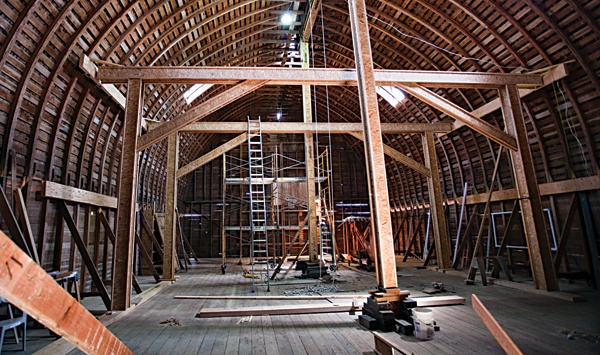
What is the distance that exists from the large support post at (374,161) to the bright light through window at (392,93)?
734 cm

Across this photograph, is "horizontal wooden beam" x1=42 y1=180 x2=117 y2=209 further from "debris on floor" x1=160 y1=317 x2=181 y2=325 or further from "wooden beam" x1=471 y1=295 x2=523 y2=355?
"wooden beam" x1=471 y1=295 x2=523 y2=355

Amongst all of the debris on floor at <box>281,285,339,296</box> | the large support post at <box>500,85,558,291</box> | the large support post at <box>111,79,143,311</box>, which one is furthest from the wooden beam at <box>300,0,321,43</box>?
the debris on floor at <box>281,285,339,296</box>

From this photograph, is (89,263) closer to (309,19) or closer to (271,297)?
(271,297)

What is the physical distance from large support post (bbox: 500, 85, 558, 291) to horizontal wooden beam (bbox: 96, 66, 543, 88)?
64 centimetres

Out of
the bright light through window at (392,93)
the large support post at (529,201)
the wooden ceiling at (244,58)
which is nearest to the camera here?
the wooden ceiling at (244,58)

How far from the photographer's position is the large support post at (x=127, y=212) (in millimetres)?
6035

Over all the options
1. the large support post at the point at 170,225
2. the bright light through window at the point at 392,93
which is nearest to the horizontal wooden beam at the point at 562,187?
A: the bright light through window at the point at 392,93

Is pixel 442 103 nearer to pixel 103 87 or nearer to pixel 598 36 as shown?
pixel 598 36

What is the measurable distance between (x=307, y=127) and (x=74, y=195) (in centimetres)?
688

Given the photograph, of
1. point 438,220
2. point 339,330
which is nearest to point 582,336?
point 339,330

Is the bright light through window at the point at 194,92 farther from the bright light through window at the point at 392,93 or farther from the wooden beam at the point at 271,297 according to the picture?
the wooden beam at the point at 271,297

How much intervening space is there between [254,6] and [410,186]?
11394 mm

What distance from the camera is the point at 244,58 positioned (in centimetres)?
1350

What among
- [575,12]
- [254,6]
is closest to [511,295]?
[575,12]
